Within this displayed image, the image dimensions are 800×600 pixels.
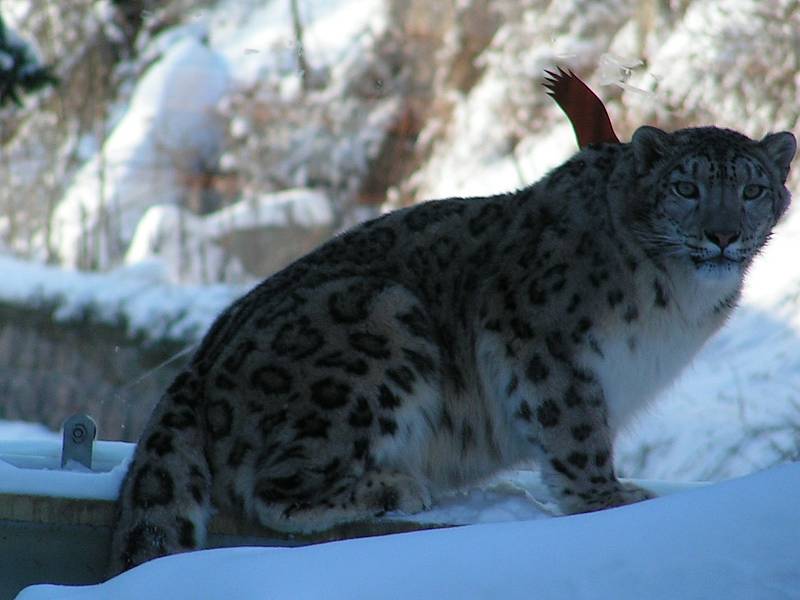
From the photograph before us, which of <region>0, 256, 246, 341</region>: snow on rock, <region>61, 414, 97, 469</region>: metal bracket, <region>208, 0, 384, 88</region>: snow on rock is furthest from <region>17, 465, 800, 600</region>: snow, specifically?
<region>208, 0, 384, 88</region>: snow on rock

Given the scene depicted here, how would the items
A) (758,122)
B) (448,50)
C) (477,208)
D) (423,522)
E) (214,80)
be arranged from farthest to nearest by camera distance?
(214,80)
(448,50)
(758,122)
(477,208)
(423,522)

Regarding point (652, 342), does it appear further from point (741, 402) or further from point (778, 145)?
point (741, 402)

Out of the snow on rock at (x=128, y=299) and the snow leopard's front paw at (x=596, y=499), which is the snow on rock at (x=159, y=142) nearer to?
the snow on rock at (x=128, y=299)

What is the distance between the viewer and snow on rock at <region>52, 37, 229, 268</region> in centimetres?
1583

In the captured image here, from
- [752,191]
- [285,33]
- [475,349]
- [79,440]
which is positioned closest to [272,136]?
[285,33]

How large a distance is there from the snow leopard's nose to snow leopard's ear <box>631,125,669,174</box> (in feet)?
1.04

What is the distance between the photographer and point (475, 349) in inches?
157

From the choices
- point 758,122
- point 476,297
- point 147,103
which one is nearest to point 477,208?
point 476,297

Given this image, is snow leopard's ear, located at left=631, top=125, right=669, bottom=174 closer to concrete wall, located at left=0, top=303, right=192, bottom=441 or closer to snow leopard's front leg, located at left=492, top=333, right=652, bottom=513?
snow leopard's front leg, located at left=492, top=333, right=652, bottom=513

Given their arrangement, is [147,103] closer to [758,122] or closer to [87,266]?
[87,266]

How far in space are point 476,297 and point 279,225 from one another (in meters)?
10.3

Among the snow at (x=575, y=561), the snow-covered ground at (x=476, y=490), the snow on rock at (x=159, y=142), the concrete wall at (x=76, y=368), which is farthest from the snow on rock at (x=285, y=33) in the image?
the snow at (x=575, y=561)

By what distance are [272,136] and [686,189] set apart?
12.4 metres

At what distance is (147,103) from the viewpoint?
1648 cm
